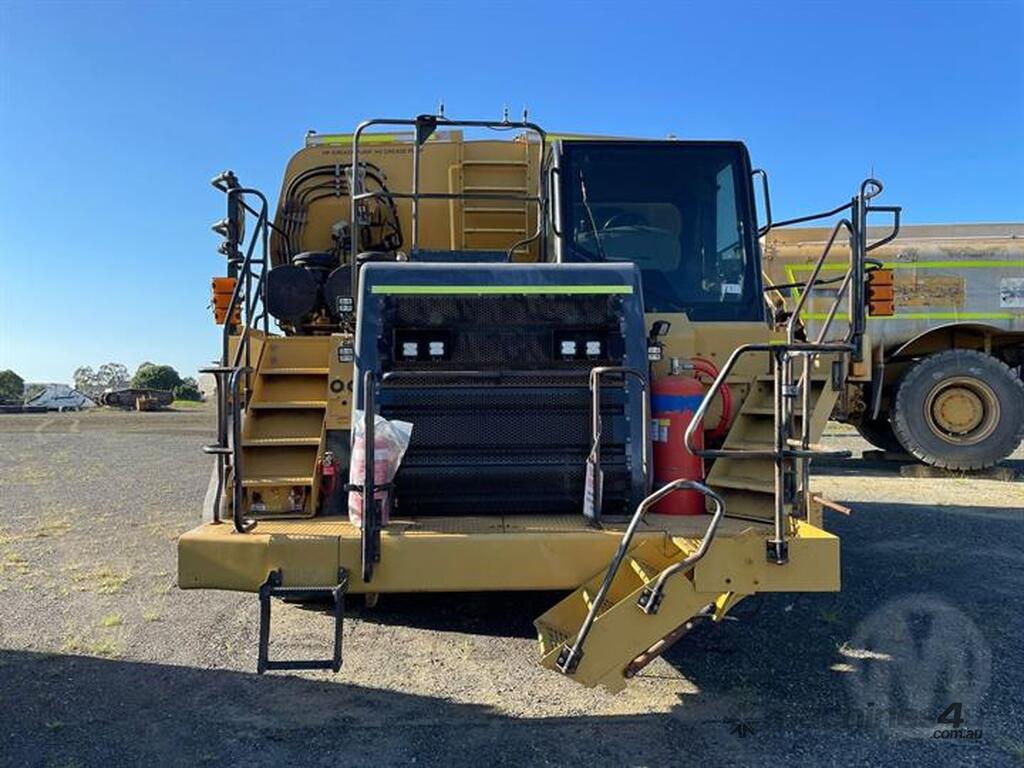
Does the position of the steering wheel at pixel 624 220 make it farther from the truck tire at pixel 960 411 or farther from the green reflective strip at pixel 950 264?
the truck tire at pixel 960 411

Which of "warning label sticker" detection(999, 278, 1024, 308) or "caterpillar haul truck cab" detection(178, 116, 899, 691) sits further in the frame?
"warning label sticker" detection(999, 278, 1024, 308)

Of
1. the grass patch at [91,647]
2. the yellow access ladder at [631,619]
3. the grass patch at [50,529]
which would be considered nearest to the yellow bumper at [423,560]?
the yellow access ladder at [631,619]

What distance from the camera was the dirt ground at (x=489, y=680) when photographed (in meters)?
3.28

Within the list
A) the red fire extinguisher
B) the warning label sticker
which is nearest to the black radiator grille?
the red fire extinguisher

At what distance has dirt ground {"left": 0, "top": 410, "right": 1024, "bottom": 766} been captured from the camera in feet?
10.8

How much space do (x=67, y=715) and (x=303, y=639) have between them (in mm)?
1295

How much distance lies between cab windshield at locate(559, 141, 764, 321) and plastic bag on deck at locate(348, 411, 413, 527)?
1.83 m

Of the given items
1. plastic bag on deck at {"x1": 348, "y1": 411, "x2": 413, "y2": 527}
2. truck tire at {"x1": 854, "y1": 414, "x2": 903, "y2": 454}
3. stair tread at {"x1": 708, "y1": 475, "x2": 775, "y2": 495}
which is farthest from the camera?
truck tire at {"x1": 854, "y1": 414, "x2": 903, "y2": 454}

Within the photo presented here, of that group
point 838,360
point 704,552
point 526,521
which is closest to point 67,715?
point 526,521

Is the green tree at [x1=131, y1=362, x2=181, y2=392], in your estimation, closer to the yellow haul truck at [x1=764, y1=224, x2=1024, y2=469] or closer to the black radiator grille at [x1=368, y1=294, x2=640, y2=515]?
the yellow haul truck at [x1=764, y1=224, x2=1024, y2=469]

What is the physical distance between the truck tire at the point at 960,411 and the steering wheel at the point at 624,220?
8.07 metres

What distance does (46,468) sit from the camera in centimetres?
1341

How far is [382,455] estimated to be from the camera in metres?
3.50

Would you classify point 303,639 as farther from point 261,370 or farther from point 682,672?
point 682,672
